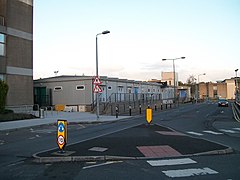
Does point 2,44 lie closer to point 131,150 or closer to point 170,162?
point 131,150

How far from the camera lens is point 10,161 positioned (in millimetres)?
8625

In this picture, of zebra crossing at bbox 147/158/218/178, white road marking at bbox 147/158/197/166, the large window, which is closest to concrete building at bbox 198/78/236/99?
the large window

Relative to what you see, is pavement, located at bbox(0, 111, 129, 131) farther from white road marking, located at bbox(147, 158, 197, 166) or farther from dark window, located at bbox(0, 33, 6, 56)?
white road marking, located at bbox(147, 158, 197, 166)

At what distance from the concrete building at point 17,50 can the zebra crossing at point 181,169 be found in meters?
22.9

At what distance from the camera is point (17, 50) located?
29.3 metres

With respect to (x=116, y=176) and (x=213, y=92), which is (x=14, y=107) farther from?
(x=213, y=92)

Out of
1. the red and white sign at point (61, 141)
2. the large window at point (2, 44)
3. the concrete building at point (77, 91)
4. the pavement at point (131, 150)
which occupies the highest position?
the large window at point (2, 44)

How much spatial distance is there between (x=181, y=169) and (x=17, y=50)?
1025 inches

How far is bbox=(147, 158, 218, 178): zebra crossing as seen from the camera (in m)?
6.80

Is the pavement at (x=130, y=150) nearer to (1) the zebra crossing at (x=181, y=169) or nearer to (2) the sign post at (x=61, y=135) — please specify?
(2) the sign post at (x=61, y=135)

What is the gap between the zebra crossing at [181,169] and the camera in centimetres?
680

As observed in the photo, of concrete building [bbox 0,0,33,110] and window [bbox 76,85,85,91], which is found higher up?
concrete building [bbox 0,0,33,110]

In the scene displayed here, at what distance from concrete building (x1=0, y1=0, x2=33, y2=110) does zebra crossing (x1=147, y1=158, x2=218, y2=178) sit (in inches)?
902

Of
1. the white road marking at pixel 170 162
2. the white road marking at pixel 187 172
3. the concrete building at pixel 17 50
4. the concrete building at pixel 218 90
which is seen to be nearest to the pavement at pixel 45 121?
the concrete building at pixel 17 50
